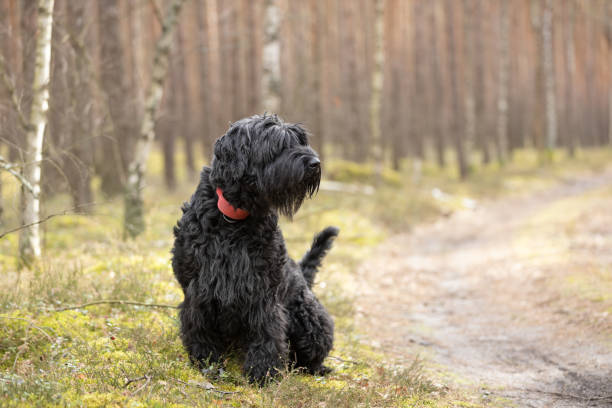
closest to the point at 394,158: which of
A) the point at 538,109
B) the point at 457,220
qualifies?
the point at 538,109

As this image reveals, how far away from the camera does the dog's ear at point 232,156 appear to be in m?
3.54

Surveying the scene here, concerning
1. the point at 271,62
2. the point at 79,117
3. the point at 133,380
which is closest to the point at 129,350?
the point at 133,380

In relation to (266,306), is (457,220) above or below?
below

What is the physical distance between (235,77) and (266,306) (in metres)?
17.6

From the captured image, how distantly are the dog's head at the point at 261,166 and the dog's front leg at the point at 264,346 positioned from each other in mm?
737

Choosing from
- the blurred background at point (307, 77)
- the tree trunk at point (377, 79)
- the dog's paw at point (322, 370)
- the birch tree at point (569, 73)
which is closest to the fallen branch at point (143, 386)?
the dog's paw at point (322, 370)

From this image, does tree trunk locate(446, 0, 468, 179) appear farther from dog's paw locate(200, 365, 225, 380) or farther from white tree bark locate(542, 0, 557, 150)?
dog's paw locate(200, 365, 225, 380)

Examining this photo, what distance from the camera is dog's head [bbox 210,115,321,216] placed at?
138 inches

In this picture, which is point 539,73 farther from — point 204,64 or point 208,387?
point 208,387

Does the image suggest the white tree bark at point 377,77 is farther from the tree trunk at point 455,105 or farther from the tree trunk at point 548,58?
the tree trunk at point 548,58

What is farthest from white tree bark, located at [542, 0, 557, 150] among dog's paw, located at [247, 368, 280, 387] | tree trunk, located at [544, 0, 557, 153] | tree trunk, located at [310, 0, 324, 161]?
dog's paw, located at [247, 368, 280, 387]

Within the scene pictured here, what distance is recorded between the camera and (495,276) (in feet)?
28.1

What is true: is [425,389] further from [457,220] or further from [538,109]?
[538,109]

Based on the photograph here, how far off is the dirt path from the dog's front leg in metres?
1.68
